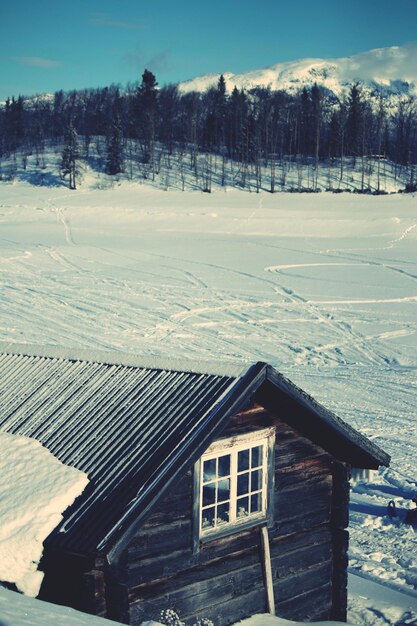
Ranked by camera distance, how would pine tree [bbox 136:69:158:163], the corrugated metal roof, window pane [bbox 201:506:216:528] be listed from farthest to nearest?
pine tree [bbox 136:69:158:163], window pane [bbox 201:506:216:528], the corrugated metal roof

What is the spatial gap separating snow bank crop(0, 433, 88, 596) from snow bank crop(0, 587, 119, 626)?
55 centimetres

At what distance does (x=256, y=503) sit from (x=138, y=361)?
208 centimetres

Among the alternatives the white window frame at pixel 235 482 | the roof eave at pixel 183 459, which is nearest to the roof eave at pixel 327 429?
the roof eave at pixel 183 459

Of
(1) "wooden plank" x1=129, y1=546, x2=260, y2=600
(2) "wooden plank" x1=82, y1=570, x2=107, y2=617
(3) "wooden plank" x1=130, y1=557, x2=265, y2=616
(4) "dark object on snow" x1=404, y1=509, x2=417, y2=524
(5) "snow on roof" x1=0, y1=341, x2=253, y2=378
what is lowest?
(4) "dark object on snow" x1=404, y1=509, x2=417, y2=524

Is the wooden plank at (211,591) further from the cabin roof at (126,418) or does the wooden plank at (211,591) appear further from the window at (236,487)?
the cabin roof at (126,418)

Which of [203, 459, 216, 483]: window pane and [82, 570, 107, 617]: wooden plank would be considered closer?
[82, 570, 107, 617]: wooden plank

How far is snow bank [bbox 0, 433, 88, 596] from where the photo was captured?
7316mm

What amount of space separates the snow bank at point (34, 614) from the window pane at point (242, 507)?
270 cm

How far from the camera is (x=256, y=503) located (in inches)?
361

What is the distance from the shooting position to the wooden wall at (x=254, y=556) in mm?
8117

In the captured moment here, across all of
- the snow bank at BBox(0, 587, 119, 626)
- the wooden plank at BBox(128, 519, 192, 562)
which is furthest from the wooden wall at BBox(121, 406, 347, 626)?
the snow bank at BBox(0, 587, 119, 626)

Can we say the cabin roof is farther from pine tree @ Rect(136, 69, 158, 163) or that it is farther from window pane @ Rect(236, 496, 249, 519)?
pine tree @ Rect(136, 69, 158, 163)

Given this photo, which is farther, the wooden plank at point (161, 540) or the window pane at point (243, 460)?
the window pane at point (243, 460)

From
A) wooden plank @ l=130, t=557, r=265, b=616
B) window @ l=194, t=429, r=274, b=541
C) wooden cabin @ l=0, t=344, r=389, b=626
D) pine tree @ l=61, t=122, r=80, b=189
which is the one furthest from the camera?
pine tree @ l=61, t=122, r=80, b=189
